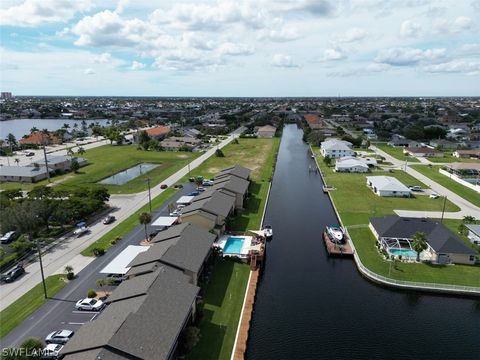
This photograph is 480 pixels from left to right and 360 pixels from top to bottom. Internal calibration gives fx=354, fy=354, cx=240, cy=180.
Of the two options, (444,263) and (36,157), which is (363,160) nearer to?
(444,263)

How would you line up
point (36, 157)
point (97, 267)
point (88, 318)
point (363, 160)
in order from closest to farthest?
point (88, 318), point (97, 267), point (363, 160), point (36, 157)

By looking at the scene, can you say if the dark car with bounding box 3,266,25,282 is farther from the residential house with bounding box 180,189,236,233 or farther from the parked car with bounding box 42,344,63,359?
the residential house with bounding box 180,189,236,233

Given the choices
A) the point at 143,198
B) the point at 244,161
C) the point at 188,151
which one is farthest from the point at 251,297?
the point at 188,151

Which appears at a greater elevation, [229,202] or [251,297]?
[229,202]

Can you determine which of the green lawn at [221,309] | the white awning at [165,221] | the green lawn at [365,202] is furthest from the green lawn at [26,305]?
the green lawn at [365,202]

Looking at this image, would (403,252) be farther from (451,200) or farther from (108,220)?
(108,220)

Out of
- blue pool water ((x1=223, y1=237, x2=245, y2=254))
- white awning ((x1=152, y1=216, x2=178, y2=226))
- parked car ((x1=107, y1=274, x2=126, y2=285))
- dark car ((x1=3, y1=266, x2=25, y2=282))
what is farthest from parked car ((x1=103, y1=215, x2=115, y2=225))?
blue pool water ((x1=223, y1=237, x2=245, y2=254))
